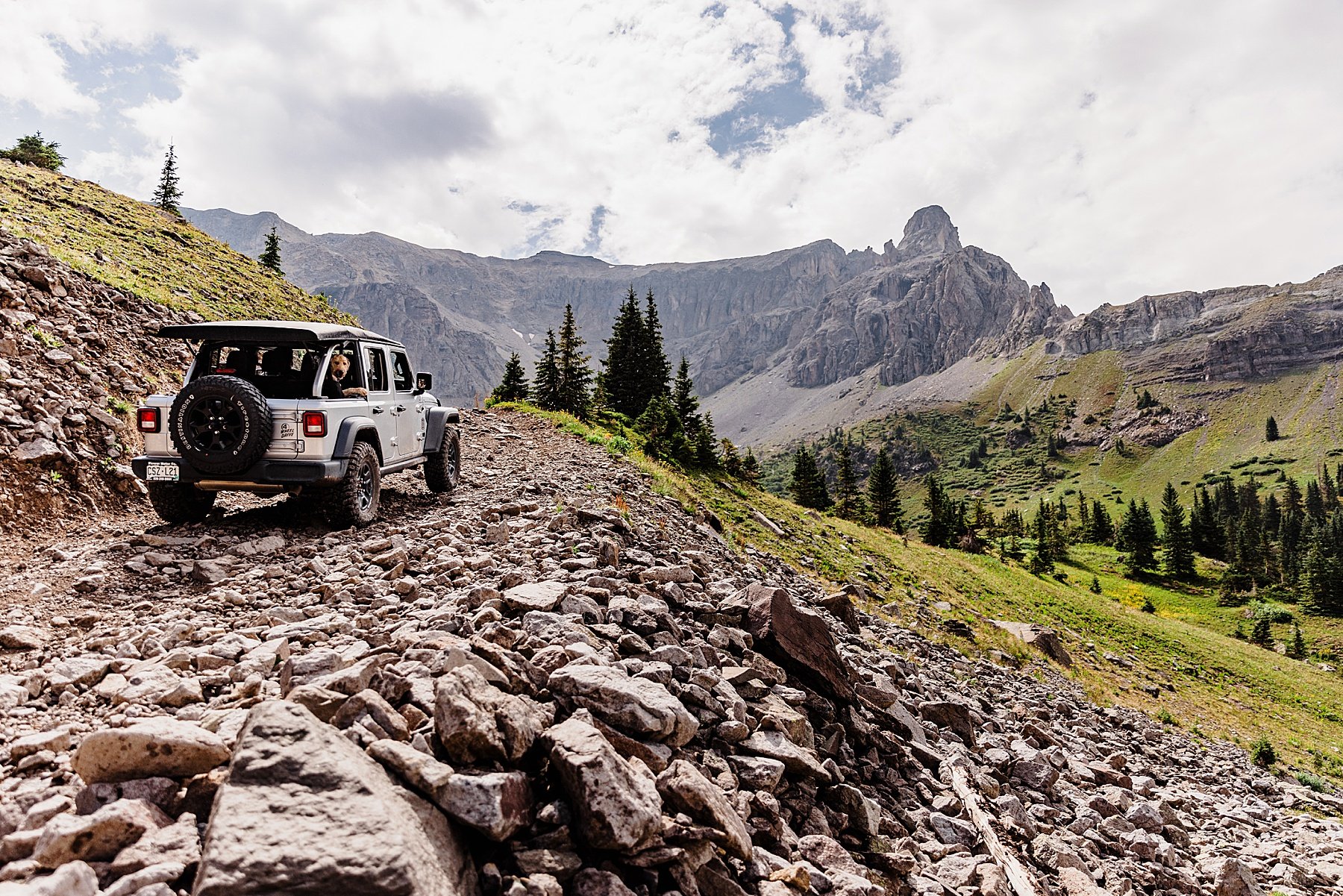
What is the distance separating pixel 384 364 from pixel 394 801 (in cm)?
1051

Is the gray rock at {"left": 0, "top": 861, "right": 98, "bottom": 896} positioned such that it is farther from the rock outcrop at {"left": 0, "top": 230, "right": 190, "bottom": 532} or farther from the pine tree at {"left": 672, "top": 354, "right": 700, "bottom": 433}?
the pine tree at {"left": 672, "top": 354, "right": 700, "bottom": 433}

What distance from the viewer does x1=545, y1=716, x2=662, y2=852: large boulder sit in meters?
3.13

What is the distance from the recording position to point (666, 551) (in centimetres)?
955

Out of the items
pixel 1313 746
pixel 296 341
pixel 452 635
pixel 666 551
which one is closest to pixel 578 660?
pixel 452 635

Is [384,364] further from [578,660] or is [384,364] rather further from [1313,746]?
[1313,746]

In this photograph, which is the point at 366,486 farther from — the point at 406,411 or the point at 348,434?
the point at 406,411

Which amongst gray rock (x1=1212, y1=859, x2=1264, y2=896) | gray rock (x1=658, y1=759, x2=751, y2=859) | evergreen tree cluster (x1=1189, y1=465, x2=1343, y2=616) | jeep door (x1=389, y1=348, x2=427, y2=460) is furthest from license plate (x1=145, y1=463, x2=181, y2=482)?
evergreen tree cluster (x1=1189, y1=465, x2=1343, y2=616)

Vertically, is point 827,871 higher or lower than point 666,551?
lower

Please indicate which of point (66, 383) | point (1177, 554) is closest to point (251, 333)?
point (66, 383)

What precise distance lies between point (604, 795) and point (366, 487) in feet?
27.9

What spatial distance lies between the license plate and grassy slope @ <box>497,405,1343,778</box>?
1237 cm

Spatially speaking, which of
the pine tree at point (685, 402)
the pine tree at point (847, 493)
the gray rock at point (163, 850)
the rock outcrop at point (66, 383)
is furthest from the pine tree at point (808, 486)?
the gray rock at point (163, 850)

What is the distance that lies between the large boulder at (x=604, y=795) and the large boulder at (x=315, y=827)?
0.62 meters

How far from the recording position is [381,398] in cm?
1116
